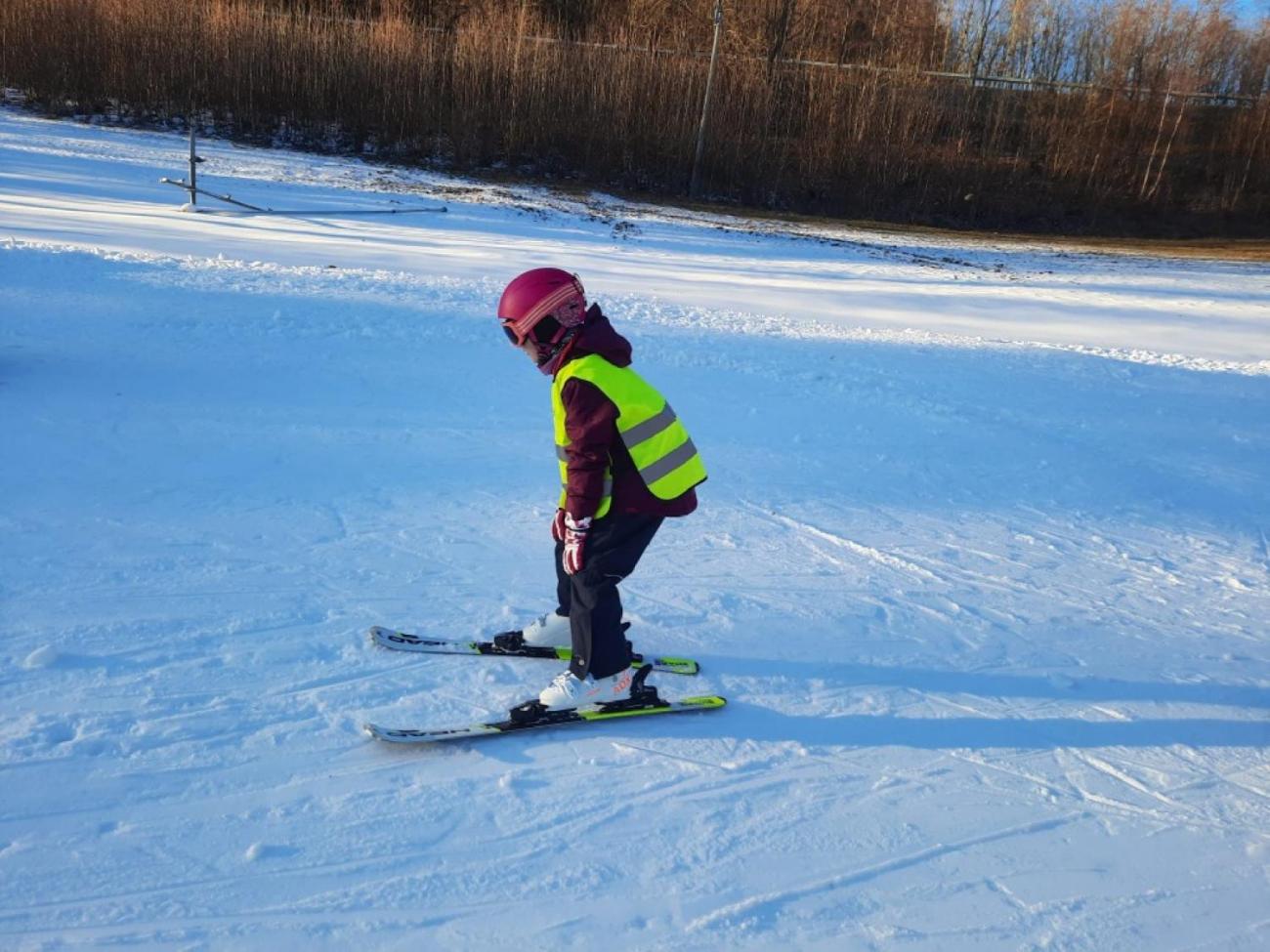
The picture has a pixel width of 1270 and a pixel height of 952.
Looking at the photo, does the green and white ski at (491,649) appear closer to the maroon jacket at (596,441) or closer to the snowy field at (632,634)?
the snowy field at (632,634)

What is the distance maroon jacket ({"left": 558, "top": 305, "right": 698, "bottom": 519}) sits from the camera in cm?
327

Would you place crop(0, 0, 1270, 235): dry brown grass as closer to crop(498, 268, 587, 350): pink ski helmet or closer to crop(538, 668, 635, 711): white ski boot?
crop(498, 268, 587, 350): pink ski helmet

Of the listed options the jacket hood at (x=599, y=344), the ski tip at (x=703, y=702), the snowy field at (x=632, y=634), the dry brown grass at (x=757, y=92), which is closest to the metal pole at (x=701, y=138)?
the dry brown grass at (x=757, y=92)

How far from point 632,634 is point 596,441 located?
4.05 ft

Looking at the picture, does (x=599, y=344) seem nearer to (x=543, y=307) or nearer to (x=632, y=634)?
(x=543, y=307)

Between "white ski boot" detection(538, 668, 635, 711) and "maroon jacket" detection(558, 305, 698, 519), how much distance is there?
65cm

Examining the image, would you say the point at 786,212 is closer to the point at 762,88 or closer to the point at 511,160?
the point at 762,88

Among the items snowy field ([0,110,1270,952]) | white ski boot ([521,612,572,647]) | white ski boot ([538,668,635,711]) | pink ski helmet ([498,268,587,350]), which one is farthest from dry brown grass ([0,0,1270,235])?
white ski boot ([538,668,635,711])

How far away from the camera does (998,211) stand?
89.8ft

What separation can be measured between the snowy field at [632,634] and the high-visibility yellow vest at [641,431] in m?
0.89

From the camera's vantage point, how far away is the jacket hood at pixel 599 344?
3311 millimetres

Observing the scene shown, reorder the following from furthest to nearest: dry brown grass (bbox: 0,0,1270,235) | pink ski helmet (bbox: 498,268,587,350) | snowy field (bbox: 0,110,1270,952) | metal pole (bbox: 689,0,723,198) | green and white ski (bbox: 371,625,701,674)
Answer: metal pole (bbox: 689,0,723,198)
dry brown grass (bbox: 0,0,1270,235)
green and white ski (bbox: 371,625,701,674)
pink ski helmet (bbox: 498,268,587,350)
snowy field (bbox: 0,110,1270,952)

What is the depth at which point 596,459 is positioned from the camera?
3.28 metres

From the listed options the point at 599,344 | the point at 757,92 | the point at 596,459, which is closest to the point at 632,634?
the point at 596,459
